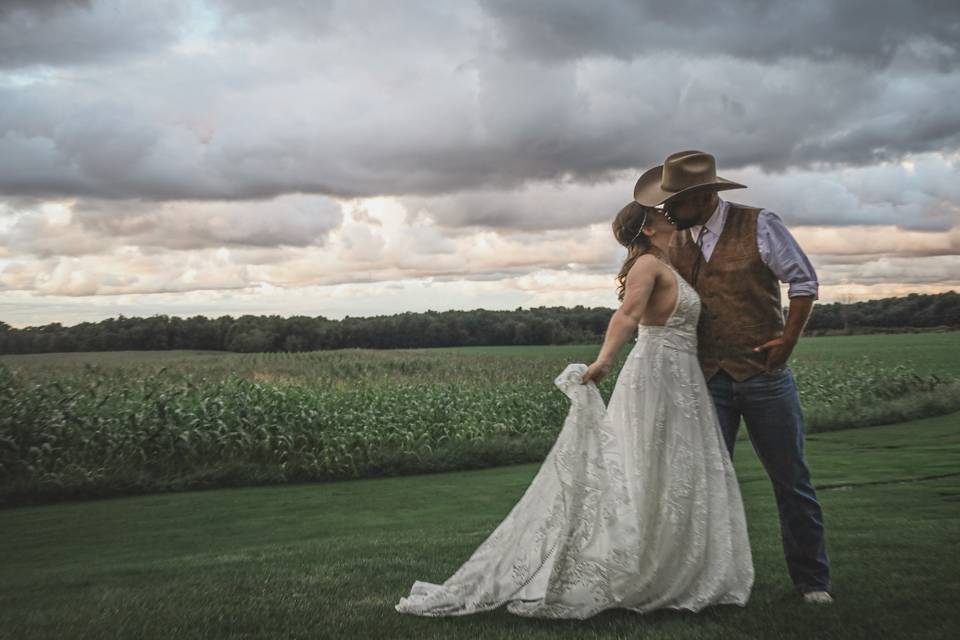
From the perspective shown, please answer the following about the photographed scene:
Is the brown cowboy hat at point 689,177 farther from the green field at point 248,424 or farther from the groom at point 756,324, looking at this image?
the green field at point 248,424

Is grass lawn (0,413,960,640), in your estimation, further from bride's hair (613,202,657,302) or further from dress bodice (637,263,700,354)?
bride's hair (613,202,657,302)

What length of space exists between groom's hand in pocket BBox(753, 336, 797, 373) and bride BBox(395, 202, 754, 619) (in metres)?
0.40

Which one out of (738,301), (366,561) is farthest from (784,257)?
(366,561)

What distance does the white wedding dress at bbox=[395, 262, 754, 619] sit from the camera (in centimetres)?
432

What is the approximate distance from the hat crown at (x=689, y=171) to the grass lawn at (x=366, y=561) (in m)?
2.42

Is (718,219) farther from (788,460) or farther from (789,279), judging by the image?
(788,460)

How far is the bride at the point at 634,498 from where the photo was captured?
4328 millimetres

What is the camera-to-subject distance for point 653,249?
15.1 ft

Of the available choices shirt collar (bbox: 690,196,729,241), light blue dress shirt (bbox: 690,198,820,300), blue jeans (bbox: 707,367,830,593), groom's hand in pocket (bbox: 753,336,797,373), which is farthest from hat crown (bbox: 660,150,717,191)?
blue jeans (bbox: 707,367,830,593)

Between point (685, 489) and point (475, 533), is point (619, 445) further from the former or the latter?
point (475, 533)

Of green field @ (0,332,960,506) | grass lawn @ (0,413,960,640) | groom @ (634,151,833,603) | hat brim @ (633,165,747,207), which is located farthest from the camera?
green field @ (0,332,960,506)

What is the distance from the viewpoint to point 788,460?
450cm

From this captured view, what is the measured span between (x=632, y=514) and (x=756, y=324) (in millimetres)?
1288

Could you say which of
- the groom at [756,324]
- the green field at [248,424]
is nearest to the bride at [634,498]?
the groom at [756,324]
